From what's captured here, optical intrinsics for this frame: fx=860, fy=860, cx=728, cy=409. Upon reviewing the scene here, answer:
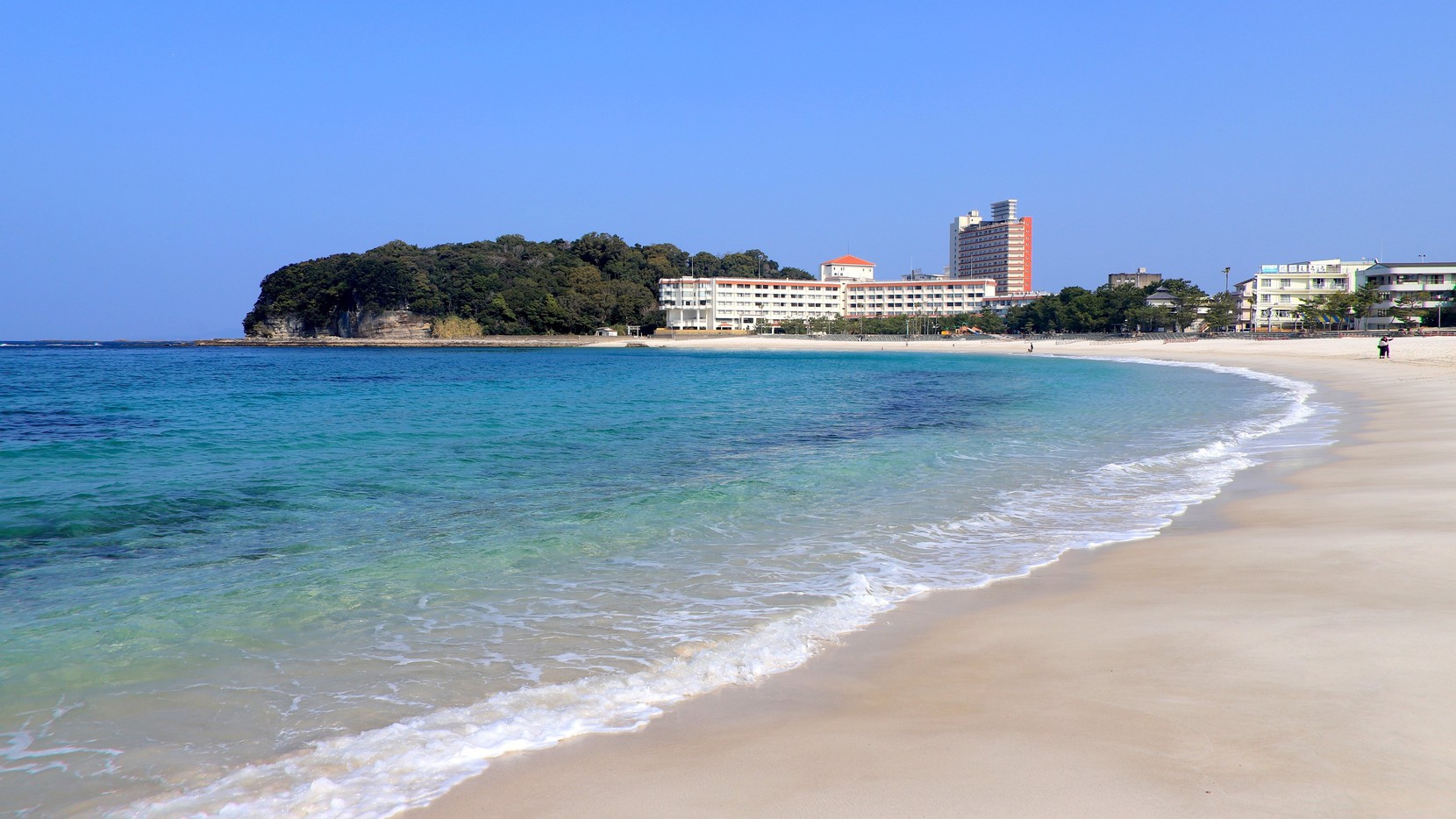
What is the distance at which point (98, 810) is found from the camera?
122 inches

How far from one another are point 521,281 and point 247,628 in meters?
128

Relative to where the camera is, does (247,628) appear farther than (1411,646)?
Yes

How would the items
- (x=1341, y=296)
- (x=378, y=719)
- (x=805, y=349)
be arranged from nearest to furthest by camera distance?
(x=378, y=719) → (x=1341, y=296) → (x=805, y=349)

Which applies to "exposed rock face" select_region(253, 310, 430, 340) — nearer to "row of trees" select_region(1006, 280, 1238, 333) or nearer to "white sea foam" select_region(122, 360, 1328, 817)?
"row of trees" select_region(1006, 280, 1238, 333)

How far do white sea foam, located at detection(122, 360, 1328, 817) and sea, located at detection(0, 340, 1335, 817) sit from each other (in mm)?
18

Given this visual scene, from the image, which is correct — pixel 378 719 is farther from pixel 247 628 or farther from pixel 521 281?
pixel 521 281

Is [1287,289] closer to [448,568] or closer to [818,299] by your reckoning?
[818,299]

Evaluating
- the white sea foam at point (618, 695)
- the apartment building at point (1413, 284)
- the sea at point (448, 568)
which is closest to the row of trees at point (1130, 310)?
the apartment building at point (1413, 284)

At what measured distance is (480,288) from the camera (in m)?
129

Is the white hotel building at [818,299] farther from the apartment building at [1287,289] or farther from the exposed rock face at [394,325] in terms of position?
the apartment building at [1287,289]

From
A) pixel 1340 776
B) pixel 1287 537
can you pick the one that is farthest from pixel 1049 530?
pixel 1340 776

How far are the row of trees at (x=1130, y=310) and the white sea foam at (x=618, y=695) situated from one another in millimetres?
87074

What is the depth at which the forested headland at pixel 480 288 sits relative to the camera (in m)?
125

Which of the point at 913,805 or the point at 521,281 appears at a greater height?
the point at 521,281
